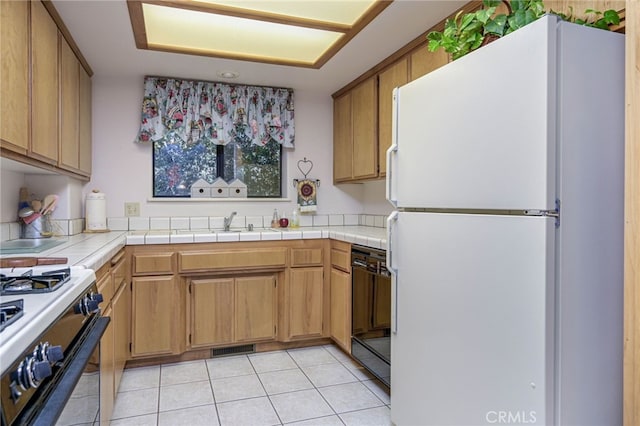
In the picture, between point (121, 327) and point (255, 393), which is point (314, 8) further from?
point (255, 393)

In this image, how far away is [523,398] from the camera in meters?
1.21

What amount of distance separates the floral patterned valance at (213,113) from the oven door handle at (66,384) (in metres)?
2.22

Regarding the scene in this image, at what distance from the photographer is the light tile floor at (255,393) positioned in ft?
6.84

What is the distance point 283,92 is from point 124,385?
8.14 feet

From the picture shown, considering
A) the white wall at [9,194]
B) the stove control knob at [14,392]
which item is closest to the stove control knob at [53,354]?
the stove control knob at [14,392]

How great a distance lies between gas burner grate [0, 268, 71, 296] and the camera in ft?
3.63

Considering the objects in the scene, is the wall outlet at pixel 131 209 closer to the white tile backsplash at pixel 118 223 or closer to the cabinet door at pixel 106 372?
the white tile backsplash at pixel 118 223

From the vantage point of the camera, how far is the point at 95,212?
9.70 ft

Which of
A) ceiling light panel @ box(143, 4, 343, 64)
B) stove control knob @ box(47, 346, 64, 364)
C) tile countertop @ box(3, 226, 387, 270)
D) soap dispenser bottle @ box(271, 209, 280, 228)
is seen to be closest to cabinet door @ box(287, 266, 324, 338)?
tile countertop @ box(3, 226, 387, 270)

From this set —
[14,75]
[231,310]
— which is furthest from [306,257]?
[14,75]

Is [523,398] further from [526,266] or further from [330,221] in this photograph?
[330,221]

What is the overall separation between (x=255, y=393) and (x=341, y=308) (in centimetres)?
82

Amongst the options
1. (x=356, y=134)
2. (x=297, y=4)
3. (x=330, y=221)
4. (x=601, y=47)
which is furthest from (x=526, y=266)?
(x=330, y=221)

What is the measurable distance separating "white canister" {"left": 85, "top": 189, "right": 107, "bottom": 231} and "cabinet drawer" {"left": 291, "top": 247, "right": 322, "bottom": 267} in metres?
1.41
